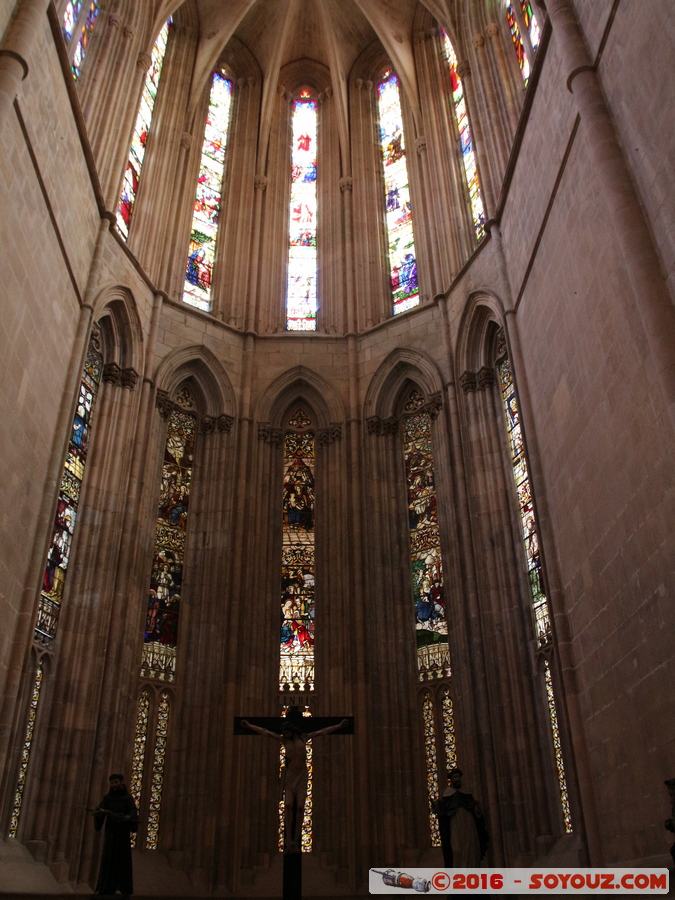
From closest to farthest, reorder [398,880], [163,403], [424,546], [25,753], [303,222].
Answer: [398,880] → [25,753] → [424,546] → [163,403] → [303,222]

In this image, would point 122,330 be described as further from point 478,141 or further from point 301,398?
point 478,141

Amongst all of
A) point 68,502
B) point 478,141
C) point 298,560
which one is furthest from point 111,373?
point 478,141

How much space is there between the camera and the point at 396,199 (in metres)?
17.6

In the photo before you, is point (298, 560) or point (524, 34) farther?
point (298, 560)

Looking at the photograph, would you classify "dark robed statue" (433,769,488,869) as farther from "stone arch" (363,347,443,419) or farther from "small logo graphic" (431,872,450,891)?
"stone arch" (363,347,443,419)

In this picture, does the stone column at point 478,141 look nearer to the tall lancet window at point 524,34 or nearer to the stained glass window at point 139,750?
the tall lancet window at point 524,34

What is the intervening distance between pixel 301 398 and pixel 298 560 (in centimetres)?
314

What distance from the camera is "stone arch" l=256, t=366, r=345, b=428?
49.3 ft

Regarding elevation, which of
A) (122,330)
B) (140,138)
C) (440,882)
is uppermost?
(140,138)

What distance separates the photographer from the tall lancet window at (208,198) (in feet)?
53.6

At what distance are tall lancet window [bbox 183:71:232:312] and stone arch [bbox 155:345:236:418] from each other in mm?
1508

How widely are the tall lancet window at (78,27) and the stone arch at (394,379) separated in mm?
6816

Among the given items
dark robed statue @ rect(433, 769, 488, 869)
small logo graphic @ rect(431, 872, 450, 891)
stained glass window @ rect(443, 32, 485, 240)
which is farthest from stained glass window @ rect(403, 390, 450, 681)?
small logo graphic @ rect(431, 872, 450, 891)

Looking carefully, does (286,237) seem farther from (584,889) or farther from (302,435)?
(584,889)
